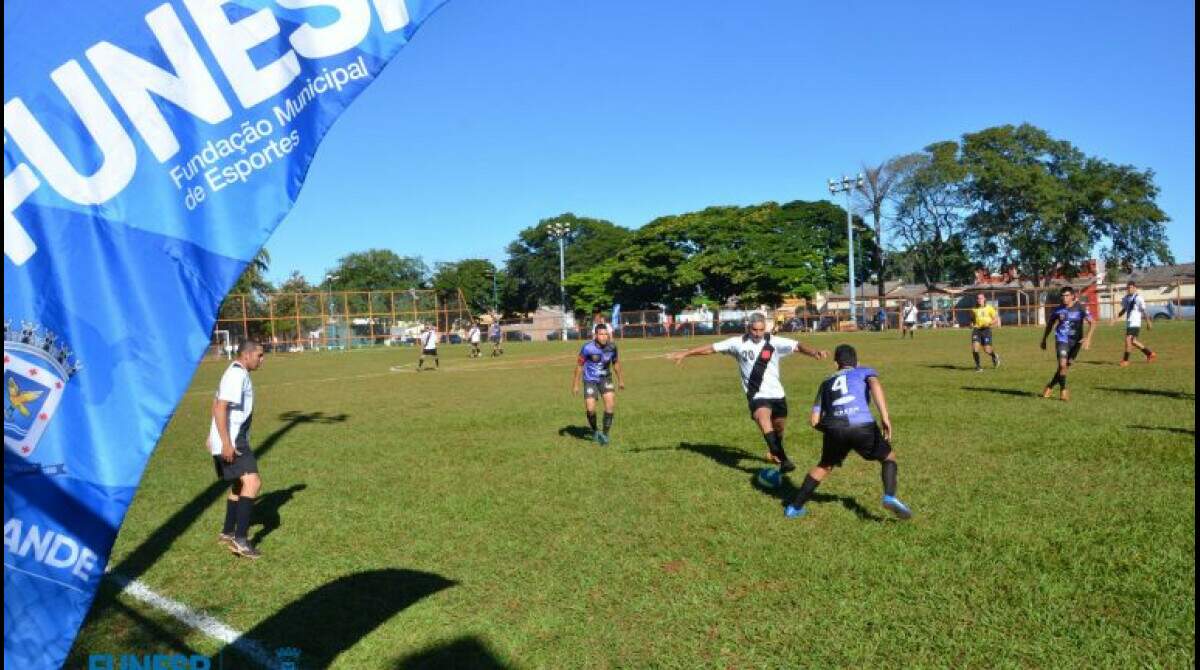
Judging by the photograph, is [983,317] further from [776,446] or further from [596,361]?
[776,446]

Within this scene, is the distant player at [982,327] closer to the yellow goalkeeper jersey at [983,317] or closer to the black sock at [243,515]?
the yellow goalkeeper jersey at [983,317]

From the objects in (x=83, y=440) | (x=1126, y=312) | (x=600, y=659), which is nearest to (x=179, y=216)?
(x=83, y=440)

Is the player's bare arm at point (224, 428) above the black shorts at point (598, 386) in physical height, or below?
above

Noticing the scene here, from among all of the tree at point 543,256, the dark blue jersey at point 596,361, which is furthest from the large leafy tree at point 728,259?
the dark blue jersey at point 596,361

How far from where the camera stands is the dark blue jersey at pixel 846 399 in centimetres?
671

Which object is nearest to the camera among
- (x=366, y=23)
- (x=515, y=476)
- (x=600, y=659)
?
(x=366, y=23)

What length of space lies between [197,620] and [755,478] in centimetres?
561

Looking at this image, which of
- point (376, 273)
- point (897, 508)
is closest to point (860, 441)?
point (897, 508)

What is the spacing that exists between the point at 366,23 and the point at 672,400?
1505 centimetres

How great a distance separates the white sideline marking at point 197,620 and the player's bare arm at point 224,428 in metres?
1.12

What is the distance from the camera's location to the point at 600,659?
4.24 m

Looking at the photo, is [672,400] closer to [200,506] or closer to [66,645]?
[200,506]

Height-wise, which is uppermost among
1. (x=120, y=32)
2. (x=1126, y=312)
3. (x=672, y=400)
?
(x=120, y=32)

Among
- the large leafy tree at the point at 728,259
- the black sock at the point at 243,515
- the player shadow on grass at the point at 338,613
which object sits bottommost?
the player shadow on grass at the point at 338,613
